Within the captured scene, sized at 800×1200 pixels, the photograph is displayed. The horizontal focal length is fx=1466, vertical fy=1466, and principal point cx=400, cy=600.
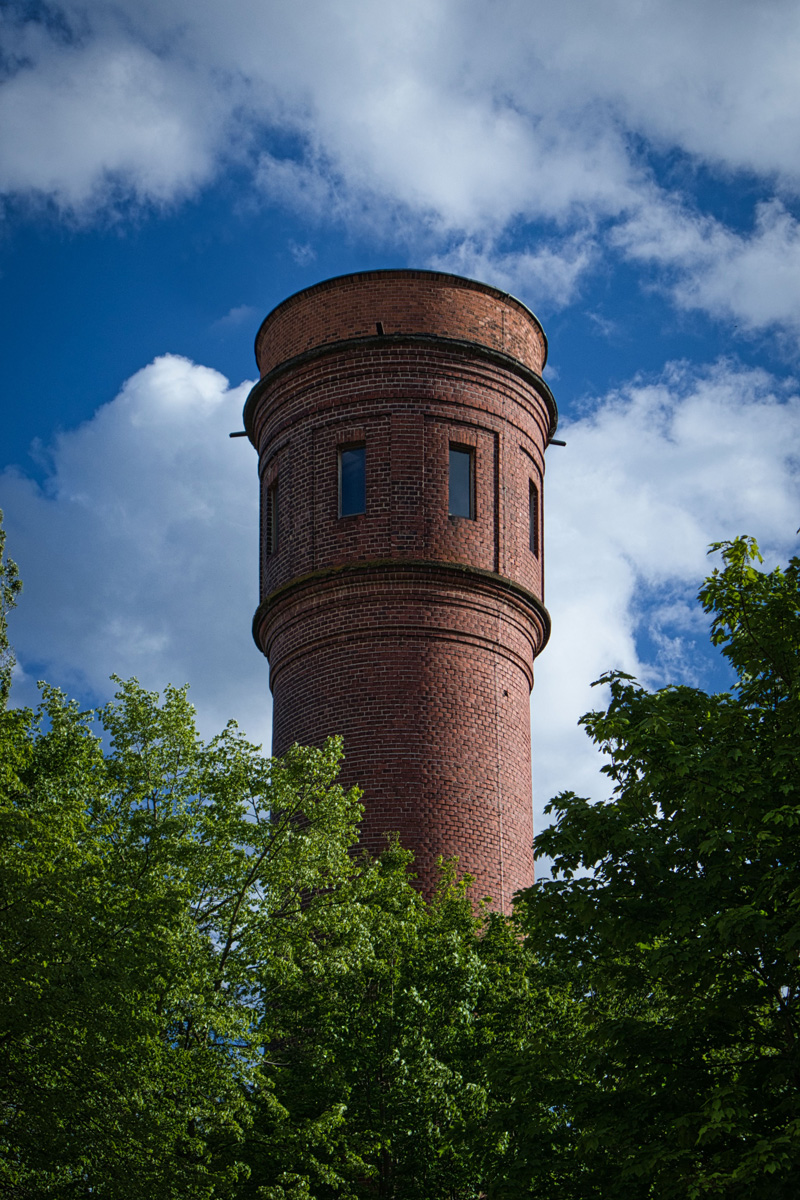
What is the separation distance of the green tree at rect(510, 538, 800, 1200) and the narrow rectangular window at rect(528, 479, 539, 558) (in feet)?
44.2

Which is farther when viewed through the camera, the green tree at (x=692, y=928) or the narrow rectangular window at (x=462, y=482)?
the narrow rectangular window at (x=462, y=482)

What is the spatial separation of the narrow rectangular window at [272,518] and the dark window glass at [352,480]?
67.4 inches

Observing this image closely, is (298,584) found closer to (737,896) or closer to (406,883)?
(406,883)

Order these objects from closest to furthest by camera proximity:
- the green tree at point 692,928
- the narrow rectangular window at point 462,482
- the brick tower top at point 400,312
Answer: the green tree at point 692,928 < the narrow rectangular window at point 462,482 < the brick tower top at point 400,312

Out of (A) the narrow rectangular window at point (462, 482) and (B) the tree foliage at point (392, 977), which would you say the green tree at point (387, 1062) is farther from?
(A) the narrow rectangular window at point (462, 482)

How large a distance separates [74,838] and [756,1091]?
7.77 metres

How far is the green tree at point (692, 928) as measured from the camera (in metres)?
12.2

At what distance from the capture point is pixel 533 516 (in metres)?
29.3

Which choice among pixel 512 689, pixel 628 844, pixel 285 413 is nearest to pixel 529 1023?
pixel 628 844

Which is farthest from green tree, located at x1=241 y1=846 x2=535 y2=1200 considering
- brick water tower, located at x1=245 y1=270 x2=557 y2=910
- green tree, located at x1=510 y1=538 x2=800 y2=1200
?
brick water tower, located at x1=245 y1=270 x2=557 y2=910

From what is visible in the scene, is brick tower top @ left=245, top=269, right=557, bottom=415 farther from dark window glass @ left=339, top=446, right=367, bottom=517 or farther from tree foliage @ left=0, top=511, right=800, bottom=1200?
tree foliage @ left=0, top=511, right=800, bottom=1200

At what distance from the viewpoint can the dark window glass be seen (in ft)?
88.8

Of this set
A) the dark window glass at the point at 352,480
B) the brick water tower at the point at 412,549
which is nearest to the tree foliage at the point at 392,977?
the brick water tower at the point at 412,549

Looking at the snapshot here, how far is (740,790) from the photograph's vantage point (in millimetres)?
12570
